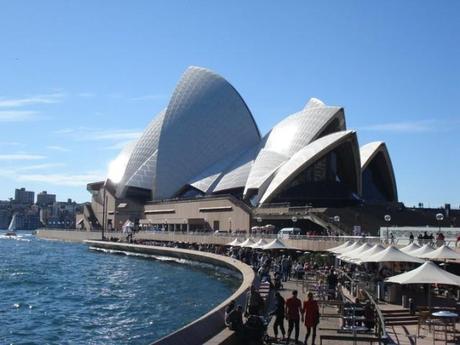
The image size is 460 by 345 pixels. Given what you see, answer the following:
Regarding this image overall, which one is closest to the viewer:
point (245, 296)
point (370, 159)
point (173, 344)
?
point (173, 344)

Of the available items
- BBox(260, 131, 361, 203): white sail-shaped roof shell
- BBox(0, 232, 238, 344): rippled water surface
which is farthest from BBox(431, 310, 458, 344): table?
BBox(260, 131, 361, 203): white sail-shaped roof shell

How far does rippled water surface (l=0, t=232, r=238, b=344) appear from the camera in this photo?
18953 millimetres

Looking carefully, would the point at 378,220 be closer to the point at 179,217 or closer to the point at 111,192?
the point at 179,217

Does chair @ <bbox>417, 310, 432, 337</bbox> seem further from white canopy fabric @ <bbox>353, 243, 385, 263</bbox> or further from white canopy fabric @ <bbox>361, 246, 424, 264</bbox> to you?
white canopy fabric @ <bbox>353, 243, 385, 263</bbox>

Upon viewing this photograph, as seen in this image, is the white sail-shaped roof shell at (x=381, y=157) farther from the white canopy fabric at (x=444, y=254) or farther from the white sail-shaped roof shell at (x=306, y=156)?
the white canopy fabric at (x=444, y=254)

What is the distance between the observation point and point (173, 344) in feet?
37.6

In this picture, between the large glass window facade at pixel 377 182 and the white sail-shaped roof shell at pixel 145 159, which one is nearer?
the large glass window facade at pixel 377 182

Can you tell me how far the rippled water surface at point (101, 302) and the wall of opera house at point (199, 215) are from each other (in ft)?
61.3

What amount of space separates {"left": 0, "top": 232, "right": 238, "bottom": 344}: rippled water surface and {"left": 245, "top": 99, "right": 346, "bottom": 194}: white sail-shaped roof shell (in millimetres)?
20859

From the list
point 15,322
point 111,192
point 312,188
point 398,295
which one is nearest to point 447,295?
point 398,295

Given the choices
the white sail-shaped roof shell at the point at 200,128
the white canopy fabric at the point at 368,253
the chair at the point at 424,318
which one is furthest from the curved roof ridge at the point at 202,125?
the chair at the point at 424,318

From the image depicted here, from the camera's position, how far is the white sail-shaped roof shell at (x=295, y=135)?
62.1 meters

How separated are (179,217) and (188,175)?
5.07 meters

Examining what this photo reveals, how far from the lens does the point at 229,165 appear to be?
7288cm
